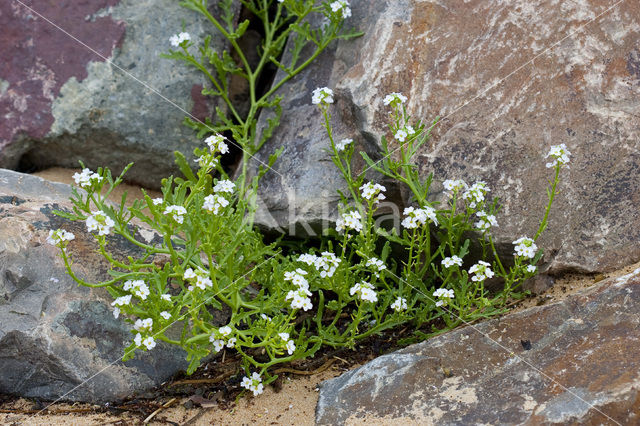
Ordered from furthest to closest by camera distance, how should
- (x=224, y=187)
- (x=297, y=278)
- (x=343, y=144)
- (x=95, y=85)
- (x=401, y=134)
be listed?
(x=95, y=85)
(x=343, y=144)
(x=401, y=134)
(x=224, y=187)
(x=297, y=278)

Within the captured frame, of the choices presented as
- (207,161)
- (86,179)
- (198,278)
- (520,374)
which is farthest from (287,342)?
(86,179)

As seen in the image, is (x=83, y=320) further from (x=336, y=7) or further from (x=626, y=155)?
(x=626, y=155)

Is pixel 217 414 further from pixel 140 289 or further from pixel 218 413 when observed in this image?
pixel 140 289

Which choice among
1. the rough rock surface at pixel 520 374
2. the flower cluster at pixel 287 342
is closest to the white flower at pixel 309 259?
the flower cluster at pixel 287 342

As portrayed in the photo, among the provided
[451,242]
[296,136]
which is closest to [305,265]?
[451,242]

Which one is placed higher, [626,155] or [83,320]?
[626,155]

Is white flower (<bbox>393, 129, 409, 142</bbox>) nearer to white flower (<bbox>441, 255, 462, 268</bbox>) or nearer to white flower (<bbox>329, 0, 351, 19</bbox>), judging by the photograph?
white flower (<bbox>441, 255, 462, 268</bbox>)

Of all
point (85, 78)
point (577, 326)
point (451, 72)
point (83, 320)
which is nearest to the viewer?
point (577, 326)
